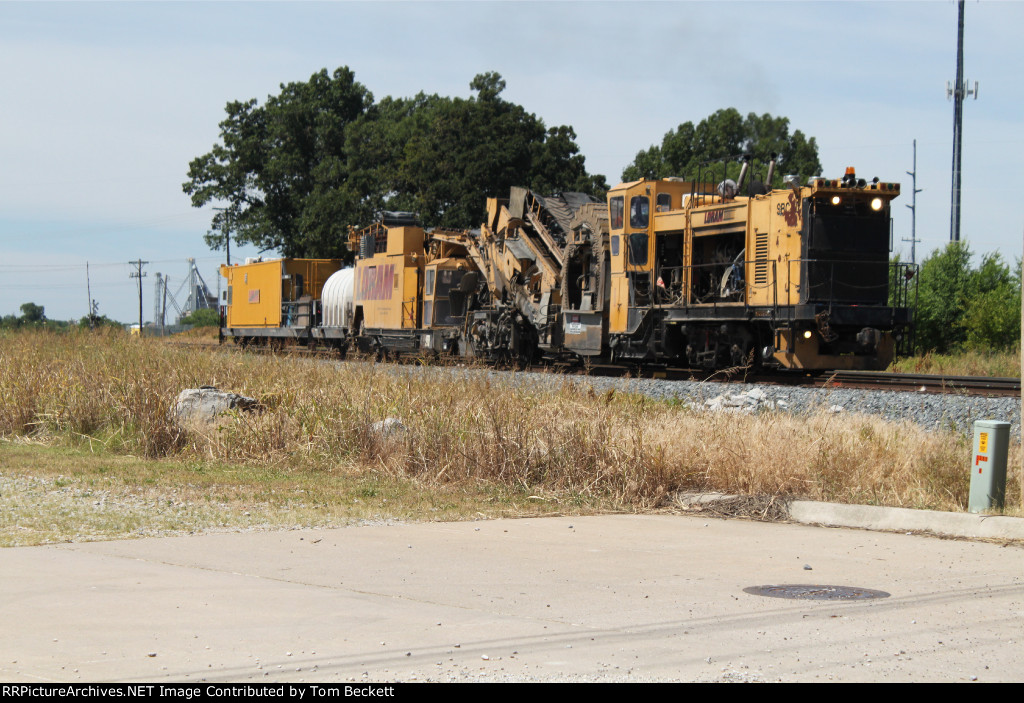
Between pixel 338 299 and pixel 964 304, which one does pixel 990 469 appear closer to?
pixel 338 299

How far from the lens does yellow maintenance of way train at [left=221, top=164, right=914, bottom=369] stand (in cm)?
1773

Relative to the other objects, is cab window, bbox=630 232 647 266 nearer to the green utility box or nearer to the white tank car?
the green utility box

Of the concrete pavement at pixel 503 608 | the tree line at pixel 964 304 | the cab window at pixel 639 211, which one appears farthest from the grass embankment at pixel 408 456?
the tree line at pixel 964 304

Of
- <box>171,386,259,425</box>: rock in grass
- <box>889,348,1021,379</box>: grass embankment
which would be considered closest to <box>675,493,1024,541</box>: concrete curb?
<box>171,386,259,425</box>: rock in grass

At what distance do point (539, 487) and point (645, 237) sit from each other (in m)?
11.1

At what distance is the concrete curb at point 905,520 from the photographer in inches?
319

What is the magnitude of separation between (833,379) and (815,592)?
11.1 meters

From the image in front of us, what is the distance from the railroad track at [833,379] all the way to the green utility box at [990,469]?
23.1 feet

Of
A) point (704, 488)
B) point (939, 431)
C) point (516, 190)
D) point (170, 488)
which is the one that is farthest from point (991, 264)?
point (170, 488)

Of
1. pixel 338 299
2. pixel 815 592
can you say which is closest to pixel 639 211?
pixel 338 299

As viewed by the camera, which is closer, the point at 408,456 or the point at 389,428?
the point at 408,456

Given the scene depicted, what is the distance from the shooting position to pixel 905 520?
8539 millimetres

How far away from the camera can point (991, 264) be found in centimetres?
3841

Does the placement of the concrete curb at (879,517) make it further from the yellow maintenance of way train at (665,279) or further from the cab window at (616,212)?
the cab window at (616,212)
